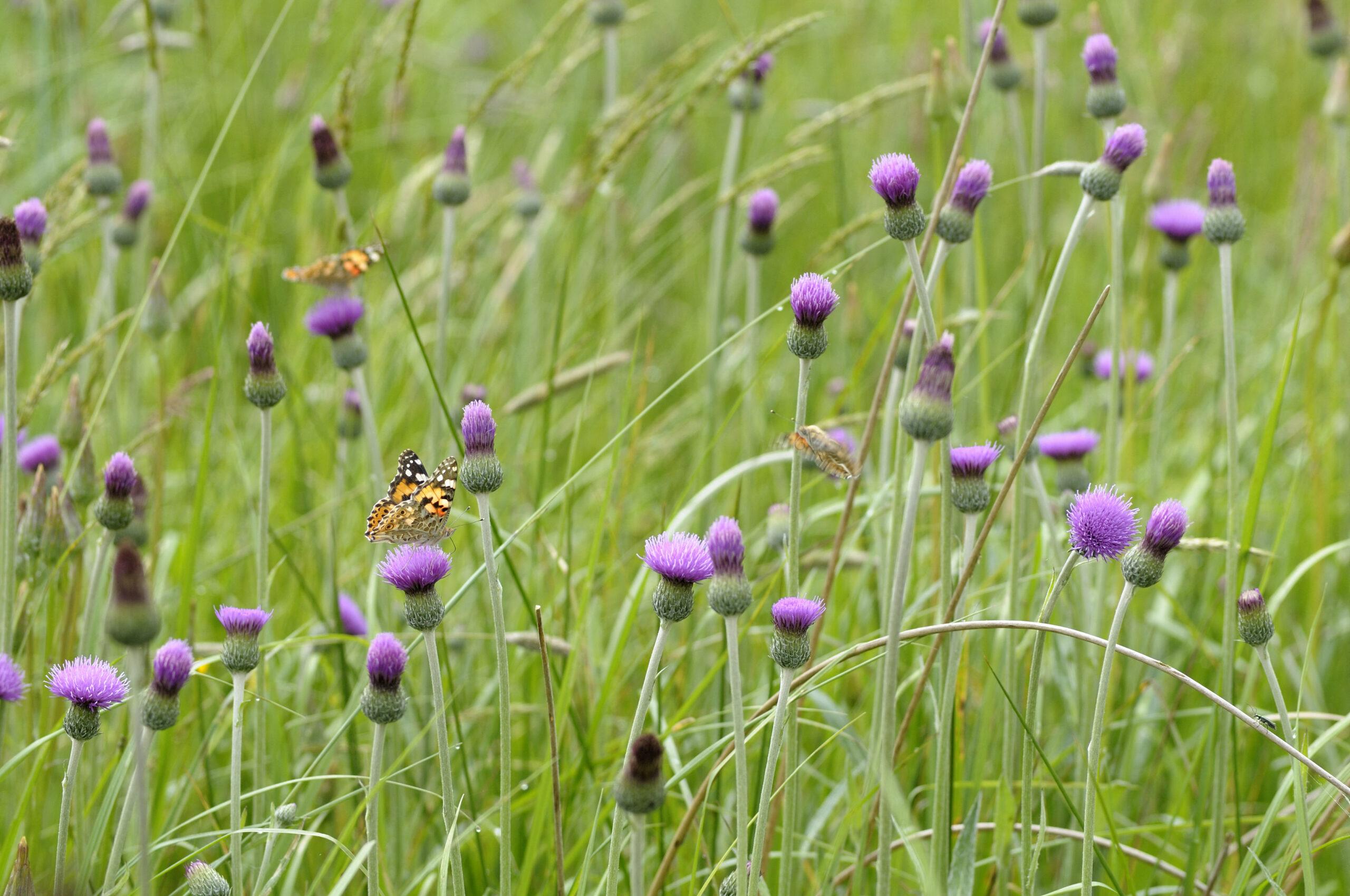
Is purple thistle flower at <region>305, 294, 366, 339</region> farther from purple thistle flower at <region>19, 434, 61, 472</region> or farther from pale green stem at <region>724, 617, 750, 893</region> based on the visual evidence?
pale green stem at <region>724, 617, 750, 893</region>

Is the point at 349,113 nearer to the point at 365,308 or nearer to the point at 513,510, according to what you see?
the point at 365,308

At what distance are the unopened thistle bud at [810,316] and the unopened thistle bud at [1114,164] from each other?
518 millimetres

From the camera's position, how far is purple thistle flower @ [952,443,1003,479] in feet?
5.54

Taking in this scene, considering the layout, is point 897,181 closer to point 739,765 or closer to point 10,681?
point 739,765

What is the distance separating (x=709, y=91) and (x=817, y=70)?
326cm

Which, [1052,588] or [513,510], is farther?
[513,510]

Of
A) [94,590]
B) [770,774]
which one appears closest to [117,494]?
[94,590]

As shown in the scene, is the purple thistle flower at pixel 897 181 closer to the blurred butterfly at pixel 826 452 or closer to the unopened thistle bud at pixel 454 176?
the blurred butterfly at pixel 826 452

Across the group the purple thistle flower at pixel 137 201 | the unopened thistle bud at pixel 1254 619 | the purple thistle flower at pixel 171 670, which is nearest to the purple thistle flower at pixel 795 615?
the unopened thistle bud at pixel 1254 619

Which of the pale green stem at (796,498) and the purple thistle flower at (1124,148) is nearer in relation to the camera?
the pale green stem at (796,498)

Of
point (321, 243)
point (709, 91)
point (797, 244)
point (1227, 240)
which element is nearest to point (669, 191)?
point (797, 244)

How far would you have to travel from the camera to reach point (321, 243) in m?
4.16

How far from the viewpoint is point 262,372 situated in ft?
6.37

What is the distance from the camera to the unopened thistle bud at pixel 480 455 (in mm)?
1548
